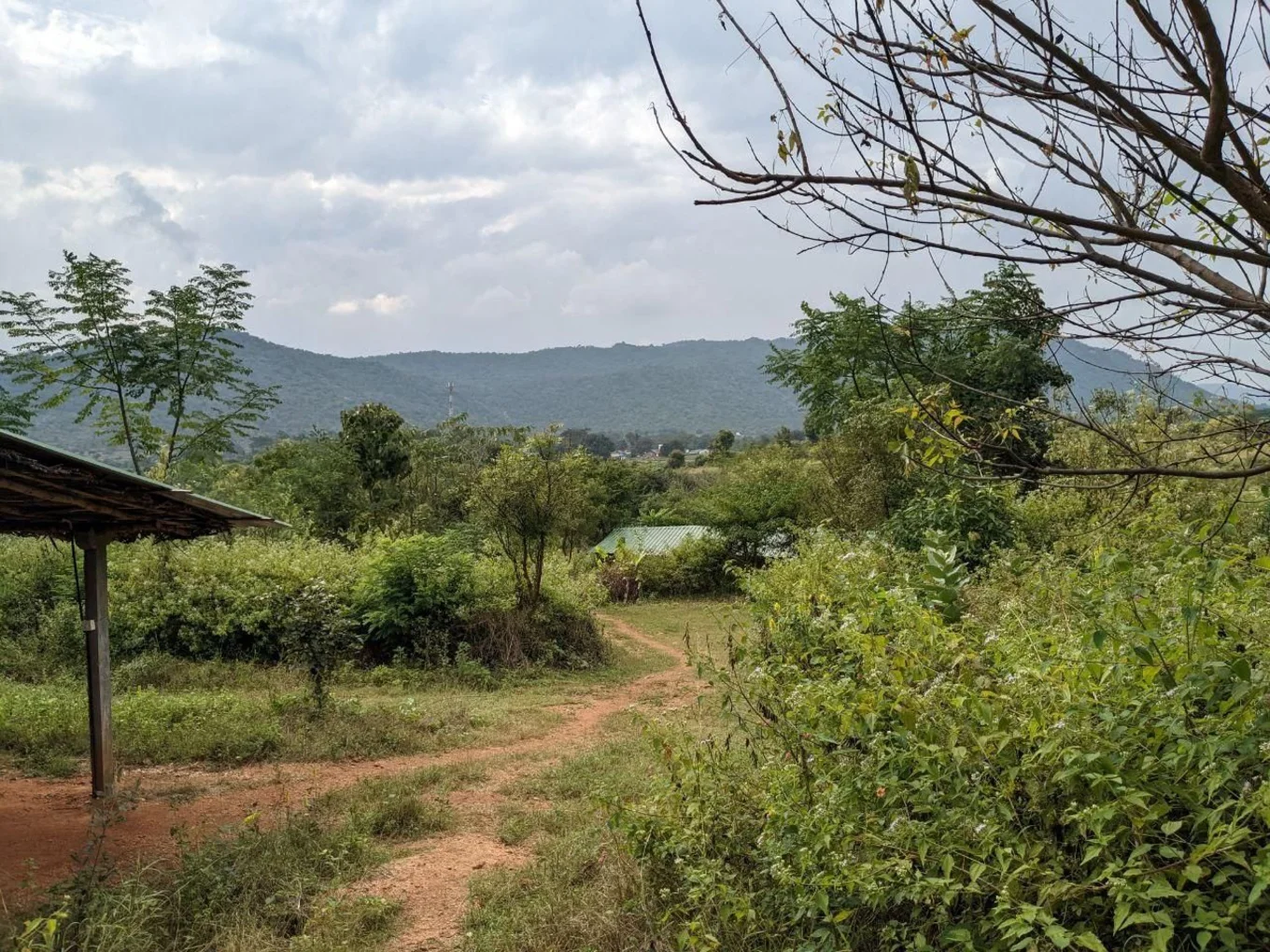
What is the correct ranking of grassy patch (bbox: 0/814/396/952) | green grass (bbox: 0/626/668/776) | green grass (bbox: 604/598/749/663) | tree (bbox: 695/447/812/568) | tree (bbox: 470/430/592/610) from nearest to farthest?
grassy patch (bbox: 0/814/396/952)
green grass (bbox: 0/626/668/776)
tree (bbox: 470/430/592/610)
green grass (bbox: 604/598/749/663)
tree (bbox: 695/447/812/568)

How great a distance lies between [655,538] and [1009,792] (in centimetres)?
2570

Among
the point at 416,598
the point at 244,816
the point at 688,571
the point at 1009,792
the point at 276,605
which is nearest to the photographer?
the point at 1009,792

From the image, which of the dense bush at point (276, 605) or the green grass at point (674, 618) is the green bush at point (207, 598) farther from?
the green grass at point (674, 618)

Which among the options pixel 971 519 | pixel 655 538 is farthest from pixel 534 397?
pixel 971 519

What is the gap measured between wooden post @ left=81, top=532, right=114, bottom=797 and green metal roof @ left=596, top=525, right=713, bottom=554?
18.6 metres

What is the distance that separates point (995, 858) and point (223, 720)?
813 centimetres

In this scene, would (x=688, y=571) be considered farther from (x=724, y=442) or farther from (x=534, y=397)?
(x=534, y=397)

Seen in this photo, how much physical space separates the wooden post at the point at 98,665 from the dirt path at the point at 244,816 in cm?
25

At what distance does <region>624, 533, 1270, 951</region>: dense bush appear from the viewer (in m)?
2.31

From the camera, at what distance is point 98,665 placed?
6.89m

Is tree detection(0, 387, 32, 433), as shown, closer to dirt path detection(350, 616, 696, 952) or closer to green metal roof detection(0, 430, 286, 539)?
green metal roof detection(0, 430, 286, 539)

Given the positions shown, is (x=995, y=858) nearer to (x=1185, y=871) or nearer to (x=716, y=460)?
(x=1185, y=871)

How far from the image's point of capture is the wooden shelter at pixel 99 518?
5.45 meters

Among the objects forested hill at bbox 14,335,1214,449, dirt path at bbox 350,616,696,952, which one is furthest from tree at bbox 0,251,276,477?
forested hill at bbox 14,335,1214,449
